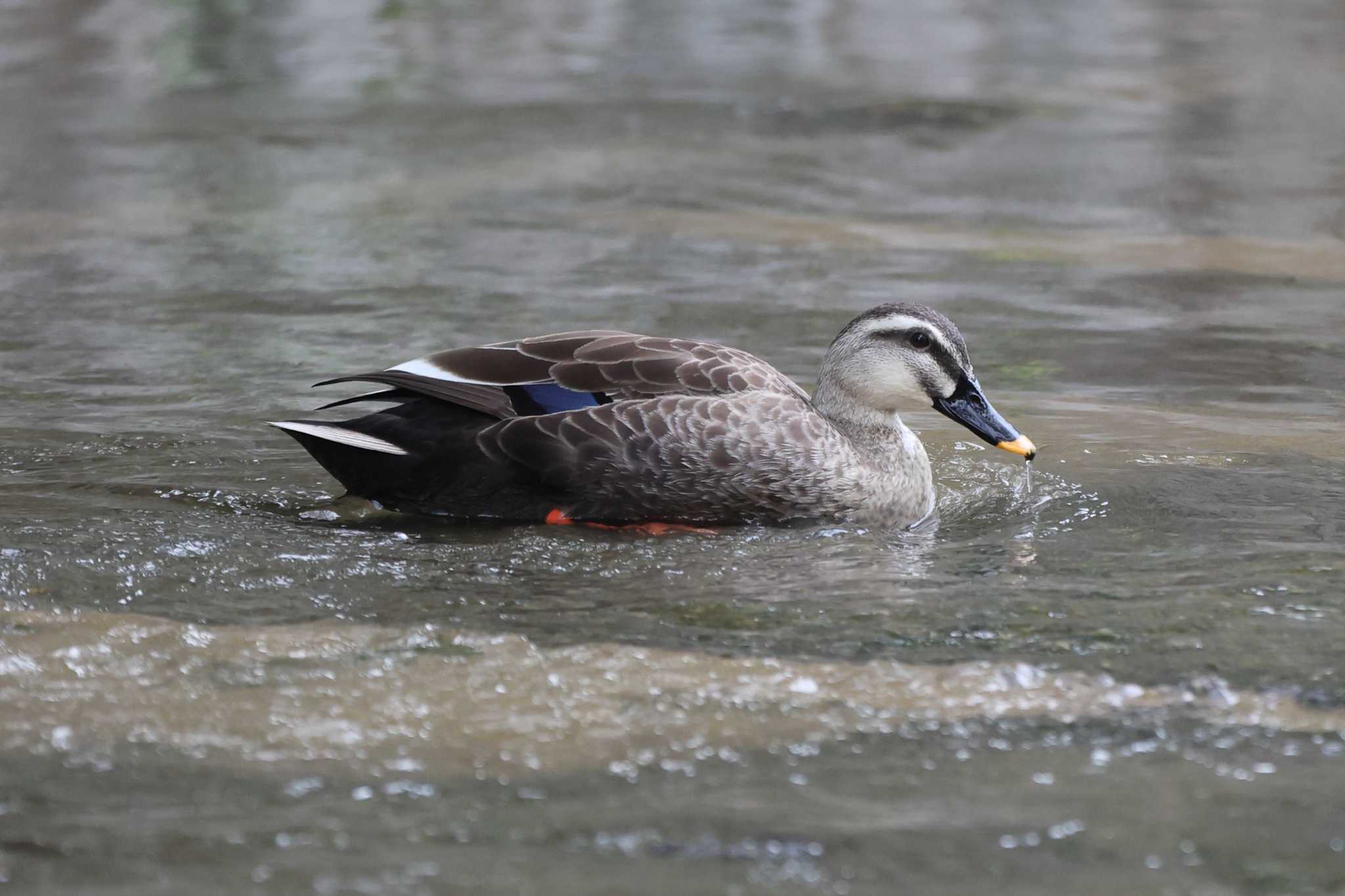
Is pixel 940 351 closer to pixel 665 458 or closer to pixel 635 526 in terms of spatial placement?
pixel 665 458

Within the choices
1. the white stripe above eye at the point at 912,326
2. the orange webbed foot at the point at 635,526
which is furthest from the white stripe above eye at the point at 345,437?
the white stripe above eye at the point at 912,326

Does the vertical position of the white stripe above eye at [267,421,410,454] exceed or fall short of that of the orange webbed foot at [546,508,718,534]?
it exceeds it

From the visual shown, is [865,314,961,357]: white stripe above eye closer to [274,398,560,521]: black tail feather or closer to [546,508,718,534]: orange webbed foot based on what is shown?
[546,508,718,534]: orange webbed foot

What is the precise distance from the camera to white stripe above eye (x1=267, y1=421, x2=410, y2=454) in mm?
5824

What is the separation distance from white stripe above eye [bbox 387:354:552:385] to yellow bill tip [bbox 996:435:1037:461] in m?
1.72

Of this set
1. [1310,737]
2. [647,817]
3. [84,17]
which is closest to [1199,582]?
[1310,737]

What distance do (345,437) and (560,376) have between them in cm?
79

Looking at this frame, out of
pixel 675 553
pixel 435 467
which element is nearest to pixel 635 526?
pixel 675 553

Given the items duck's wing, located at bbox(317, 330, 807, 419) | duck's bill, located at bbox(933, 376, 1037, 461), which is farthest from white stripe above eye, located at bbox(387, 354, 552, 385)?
duck's bill, located at bbox(933, 376, 1037, 461)

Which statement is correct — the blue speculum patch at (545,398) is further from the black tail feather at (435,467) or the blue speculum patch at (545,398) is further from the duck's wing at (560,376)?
the black tail feather at (435,467)

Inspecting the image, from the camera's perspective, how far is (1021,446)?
6.14 meters

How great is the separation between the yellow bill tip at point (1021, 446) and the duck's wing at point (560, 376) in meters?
0.90

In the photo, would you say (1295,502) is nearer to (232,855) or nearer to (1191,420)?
(1191,420)

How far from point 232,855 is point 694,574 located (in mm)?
2231
